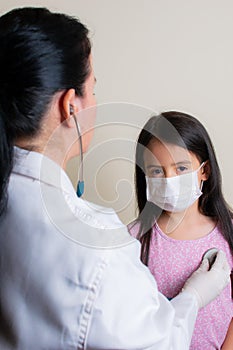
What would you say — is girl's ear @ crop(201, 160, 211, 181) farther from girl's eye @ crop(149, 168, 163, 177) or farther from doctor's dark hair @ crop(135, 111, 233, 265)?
girl's eye @ crop(149, 168, 163, 177)

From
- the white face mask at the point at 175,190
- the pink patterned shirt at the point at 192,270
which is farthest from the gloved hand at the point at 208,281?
the white face mask at the point at 175,190

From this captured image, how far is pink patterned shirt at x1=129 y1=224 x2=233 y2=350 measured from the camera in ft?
3.57

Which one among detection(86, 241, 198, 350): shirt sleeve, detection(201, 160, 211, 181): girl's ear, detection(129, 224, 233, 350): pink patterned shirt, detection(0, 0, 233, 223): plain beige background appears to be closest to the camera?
detection(86, 241, 198, 350): shirt sleeve

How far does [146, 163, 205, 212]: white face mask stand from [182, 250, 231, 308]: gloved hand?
17cm

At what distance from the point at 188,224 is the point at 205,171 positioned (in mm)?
154

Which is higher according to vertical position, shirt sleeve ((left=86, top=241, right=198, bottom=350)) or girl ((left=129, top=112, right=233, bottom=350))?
shirt sleeve ((left=86, top=241, right=198, bottom=350))

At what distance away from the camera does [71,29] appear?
27.7 inches

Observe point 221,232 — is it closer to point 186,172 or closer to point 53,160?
point 186,172

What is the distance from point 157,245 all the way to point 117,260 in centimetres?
58

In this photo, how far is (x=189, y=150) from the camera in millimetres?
1164

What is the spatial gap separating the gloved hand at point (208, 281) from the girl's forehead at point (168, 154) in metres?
0.26

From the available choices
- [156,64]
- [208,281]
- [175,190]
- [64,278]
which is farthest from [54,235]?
[156,64]

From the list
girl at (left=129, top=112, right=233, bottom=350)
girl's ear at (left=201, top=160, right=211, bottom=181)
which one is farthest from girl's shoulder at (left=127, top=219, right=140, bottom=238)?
girl's ear at (left=201, top=160, right=211, bottom=181)

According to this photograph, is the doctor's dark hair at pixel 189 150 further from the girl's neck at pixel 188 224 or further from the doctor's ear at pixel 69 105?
the doctor's ear at pixel 69 105
